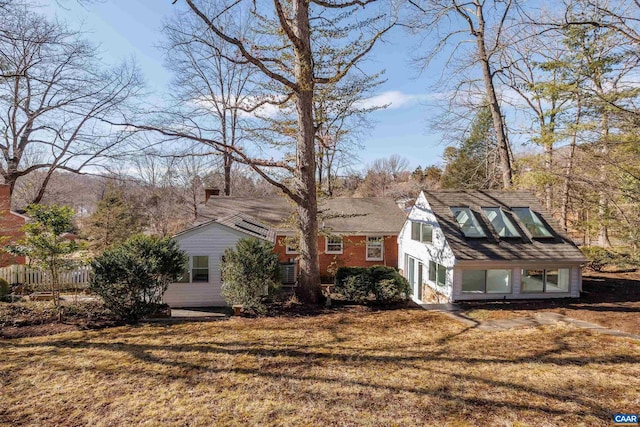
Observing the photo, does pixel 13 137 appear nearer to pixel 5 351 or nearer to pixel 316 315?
pixel 5 351

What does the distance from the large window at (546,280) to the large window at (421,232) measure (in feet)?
11.0

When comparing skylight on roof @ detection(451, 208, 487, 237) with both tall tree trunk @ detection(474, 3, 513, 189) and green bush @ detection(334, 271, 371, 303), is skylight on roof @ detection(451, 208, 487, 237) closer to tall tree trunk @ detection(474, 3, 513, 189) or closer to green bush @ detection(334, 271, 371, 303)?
tall tree trunk @ detection(474, 3, 513, 189)

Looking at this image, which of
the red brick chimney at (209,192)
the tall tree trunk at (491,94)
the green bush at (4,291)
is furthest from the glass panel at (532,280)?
the red brick chimney at (209,192)

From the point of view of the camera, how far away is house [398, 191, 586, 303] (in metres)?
10.1

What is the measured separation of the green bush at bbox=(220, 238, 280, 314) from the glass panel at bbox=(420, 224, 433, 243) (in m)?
6.68

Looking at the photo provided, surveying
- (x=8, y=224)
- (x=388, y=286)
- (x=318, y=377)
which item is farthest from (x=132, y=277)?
(x=8, y=224)

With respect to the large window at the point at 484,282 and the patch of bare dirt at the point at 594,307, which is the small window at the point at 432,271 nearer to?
the large window at the point at 484,282

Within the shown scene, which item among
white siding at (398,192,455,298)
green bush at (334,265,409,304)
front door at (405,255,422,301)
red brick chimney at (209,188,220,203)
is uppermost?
red brick chimney at (209,188,220,203)

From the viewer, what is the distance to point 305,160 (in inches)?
336

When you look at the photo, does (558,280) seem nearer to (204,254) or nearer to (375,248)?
(375,248)

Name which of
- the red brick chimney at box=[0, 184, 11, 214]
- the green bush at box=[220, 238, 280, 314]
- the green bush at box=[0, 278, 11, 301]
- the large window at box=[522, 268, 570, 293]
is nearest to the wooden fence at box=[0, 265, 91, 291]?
the green bush at box=[0, 278, 11, 301]

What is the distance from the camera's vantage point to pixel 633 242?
295 inches

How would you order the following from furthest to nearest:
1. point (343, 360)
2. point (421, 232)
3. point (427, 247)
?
point (421, 232) < point (427, 247) < point (343, 360)

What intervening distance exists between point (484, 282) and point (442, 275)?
1.35 meters
